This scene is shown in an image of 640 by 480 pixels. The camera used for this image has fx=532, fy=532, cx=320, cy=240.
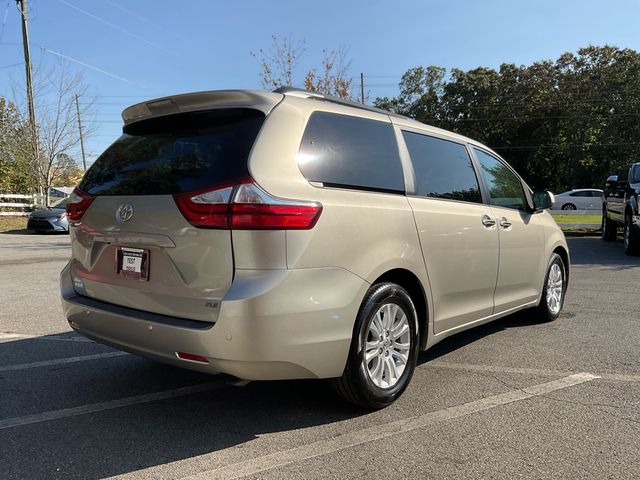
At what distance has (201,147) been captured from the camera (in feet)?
10.0

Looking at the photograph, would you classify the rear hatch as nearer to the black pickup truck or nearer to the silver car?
the black pickup truck

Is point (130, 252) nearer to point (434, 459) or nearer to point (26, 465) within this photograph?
point (26, 465)

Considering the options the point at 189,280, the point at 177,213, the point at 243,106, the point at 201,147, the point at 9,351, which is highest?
the point at 243,106

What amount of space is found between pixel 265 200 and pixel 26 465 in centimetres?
183

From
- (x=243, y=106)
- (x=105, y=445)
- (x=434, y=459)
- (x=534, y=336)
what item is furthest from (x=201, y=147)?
(x=534, y=336)

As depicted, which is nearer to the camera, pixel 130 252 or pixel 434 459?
pixel 434 459

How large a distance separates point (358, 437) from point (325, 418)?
0.32 meters

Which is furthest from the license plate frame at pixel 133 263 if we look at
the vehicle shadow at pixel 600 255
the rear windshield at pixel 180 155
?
the vehicle shadow at pixel 600 255

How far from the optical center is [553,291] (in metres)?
5.86

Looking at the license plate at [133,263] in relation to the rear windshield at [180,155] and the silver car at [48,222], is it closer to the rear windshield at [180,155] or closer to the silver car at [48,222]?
the rear windshield at [180,155]

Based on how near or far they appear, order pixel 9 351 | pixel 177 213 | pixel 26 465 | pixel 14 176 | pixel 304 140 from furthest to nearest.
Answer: pixel 14 176 → pixel 9 351 → pixel 304 140 → pixel 177 213 → pixel 26 465

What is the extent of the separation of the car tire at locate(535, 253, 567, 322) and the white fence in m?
24.6

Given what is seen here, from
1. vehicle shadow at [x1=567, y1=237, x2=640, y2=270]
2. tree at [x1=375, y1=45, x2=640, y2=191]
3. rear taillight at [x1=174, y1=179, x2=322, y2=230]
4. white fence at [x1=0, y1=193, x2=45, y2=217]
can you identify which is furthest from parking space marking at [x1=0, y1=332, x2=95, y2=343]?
tree at [x1=375, y1=45, x2=640, y2=191]

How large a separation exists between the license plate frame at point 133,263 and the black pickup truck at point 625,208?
11.6 metres
